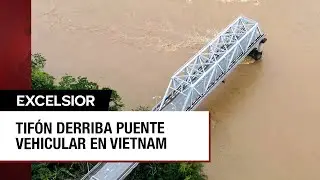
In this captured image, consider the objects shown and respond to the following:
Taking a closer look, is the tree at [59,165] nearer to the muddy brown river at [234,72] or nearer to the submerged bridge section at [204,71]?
the submerged bridge section at [204,71]

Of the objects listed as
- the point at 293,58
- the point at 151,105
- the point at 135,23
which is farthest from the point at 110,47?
the point at 293,58

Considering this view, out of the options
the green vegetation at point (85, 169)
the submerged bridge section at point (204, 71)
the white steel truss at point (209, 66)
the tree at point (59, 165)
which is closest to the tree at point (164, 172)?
the green vegetation at point (85, 169)

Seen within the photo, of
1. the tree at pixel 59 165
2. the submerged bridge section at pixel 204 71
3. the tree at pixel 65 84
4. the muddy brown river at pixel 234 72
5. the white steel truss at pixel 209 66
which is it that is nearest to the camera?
the tree at pixel 59 165

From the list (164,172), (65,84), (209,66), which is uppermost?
(209,66)

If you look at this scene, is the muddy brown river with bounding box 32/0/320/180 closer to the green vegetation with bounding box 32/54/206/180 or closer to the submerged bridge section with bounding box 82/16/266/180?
the submerged bridge section with bounding box 82/16/266/180

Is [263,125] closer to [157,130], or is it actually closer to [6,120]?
[157,130]

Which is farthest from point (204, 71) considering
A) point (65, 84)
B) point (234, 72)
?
point (65, 84)

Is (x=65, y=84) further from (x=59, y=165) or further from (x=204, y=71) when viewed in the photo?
(x=204, y=71)
